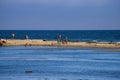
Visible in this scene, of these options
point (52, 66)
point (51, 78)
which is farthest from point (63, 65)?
point (51, 78)

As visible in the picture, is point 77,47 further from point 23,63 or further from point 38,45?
point 23,63

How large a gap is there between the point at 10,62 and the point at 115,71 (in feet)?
41.2

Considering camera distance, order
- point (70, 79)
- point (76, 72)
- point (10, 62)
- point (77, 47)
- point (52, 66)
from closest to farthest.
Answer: point (70, 79)
point (76, 72)
point (52, 66)
point (10, 62)
point (77, 47)

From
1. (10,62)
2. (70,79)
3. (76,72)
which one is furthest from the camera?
(10,62)

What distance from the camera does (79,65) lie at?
47906 mm

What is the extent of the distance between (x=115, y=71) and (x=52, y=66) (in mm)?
6724

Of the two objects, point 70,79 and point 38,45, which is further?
point 38,45

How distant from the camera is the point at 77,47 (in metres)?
77.2

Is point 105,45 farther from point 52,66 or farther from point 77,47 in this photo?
point 52,66

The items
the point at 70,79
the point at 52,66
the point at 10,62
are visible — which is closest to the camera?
the point at 70,79

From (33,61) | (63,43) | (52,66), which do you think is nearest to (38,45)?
(63,43)

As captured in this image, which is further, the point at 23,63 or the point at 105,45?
the point at 105,45

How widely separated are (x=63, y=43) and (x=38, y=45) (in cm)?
412

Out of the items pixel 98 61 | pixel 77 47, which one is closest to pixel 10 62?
pixel 98 61
